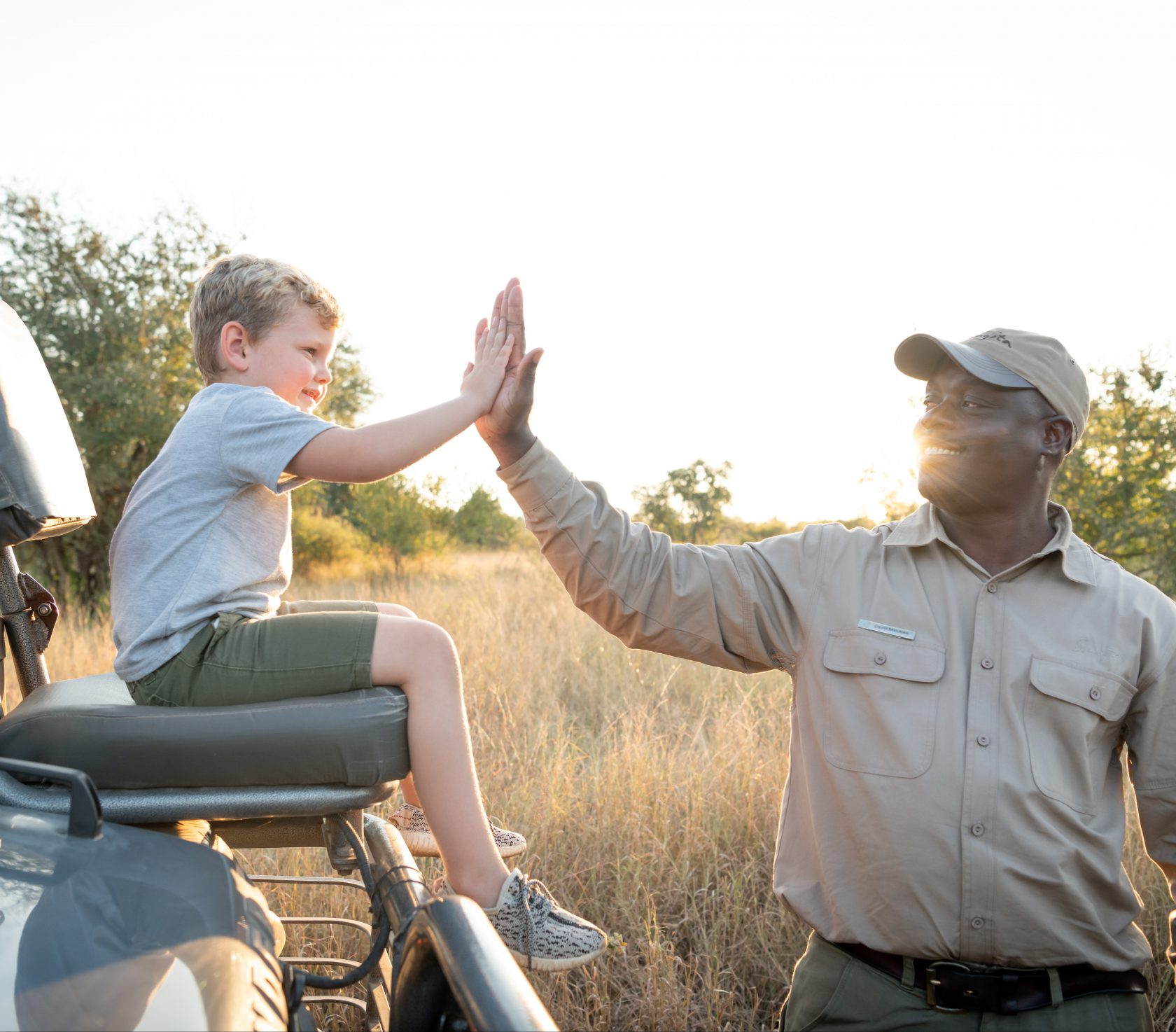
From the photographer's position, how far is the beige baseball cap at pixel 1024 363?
99.6 inches

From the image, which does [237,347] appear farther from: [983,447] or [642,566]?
[983,447]

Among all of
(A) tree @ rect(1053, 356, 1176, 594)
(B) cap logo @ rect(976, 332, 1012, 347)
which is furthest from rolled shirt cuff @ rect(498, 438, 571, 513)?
(A) tree @ rect(1053, 356, 1176, 594)

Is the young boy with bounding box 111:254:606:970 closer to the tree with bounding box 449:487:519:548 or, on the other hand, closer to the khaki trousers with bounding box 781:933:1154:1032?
the khaki trousers with bounding box 781:933:1154:1032

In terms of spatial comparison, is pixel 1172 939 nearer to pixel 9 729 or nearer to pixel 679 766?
pixel 679 766

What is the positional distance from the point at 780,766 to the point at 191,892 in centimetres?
318

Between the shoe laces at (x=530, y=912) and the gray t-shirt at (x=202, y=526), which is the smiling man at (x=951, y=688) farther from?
the shoe laces at (x=530, y=912)

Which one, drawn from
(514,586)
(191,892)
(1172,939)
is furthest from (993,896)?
(514,586)

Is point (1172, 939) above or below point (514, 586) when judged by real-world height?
above

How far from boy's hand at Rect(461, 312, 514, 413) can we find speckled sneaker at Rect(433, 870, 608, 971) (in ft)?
3.29

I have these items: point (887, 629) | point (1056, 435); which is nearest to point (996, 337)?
point (1056, 435)

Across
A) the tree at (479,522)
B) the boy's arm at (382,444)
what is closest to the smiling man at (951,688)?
the boy's arm at (382,444)

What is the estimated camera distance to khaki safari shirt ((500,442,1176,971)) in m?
2.29

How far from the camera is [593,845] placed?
149 inches

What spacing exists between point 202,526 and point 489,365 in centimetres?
70
